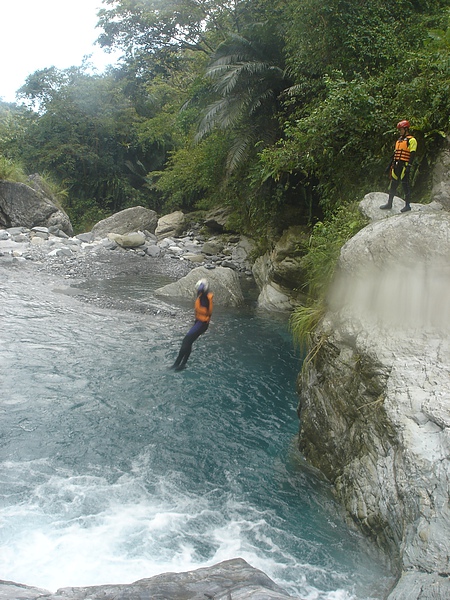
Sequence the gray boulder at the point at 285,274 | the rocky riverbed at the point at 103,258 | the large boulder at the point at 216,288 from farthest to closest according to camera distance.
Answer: the rocky riverbed at the point at 103,258 → the large boulder at the point at 216,288 → the gray boulder at the point at 285,274

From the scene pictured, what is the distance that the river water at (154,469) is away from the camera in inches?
221

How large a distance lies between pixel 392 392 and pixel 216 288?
11.2 metres

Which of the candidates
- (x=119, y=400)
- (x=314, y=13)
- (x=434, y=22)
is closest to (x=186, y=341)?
(x=119, y=400)

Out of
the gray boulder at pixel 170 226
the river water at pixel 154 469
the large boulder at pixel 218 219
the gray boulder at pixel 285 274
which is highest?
the large boulder at pixel 218 219

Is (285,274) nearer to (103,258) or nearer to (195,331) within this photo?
(195,331)

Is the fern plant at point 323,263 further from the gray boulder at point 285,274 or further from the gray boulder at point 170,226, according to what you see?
the gray boulder at point 170,226

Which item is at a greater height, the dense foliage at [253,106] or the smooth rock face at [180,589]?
the dense foliage at [253,106]

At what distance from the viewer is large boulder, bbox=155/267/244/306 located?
1681 cm

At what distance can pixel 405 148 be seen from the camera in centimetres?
884

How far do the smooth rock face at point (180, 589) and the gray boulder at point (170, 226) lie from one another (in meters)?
23.5

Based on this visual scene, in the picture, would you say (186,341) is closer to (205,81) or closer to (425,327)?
(425,327)

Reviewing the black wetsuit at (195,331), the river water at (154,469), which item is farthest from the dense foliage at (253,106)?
the river water at (154,469)

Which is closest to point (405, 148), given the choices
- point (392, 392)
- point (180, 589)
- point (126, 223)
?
point (392, 392)

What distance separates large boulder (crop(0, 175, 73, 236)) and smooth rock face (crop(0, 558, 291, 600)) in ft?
73.0
